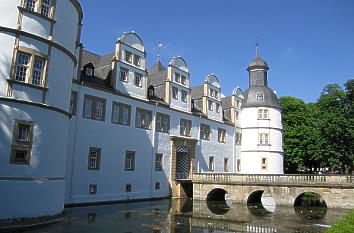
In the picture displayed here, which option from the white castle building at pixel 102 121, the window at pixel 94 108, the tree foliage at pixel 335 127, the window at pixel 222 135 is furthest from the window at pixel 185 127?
the tree foliage at pixel 335 127

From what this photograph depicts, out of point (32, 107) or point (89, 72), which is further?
point (89, 72)

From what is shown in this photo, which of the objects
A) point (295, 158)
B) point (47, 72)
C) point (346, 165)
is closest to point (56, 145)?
point (47, 72)

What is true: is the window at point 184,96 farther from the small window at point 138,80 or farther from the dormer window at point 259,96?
the dormer window at point 259,96

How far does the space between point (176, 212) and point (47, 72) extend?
10743mm

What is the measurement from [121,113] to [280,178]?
12845 mm

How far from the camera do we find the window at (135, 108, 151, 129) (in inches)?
1032

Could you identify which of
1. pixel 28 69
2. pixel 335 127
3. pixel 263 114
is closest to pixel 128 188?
pixel 28 69

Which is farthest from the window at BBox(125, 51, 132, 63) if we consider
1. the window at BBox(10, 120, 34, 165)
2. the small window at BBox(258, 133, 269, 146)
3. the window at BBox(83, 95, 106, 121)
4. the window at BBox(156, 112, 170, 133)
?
the small window at BBox(258, 133, 269, 146)

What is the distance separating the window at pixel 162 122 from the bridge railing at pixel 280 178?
4.69 metres

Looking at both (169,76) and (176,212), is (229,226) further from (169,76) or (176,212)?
(169,76)

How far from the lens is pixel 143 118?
2661cm

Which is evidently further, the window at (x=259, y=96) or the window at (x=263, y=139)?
the window at (x=259, y=96)

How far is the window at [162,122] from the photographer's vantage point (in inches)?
1111

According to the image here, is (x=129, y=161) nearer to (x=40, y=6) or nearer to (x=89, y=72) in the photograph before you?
(x=89, y=72)
